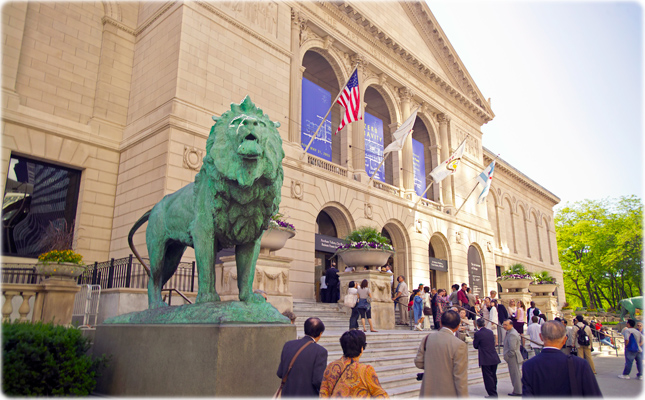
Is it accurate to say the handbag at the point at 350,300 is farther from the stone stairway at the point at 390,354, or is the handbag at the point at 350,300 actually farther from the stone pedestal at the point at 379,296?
the stone pedestal at the point at 379,296

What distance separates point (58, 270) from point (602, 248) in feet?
173

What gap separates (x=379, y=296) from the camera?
15.5 metres

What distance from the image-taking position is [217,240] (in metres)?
4.59

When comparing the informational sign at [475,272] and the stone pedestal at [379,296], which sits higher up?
the informational sign at [475,272]

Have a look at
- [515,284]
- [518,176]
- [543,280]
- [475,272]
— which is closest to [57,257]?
[515,284]

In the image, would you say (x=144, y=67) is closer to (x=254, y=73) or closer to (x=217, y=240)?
(x=254, y=73)

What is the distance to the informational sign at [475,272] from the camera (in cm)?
3094

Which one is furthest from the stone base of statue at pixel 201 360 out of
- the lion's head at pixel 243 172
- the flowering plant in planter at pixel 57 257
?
the flowering plant in planter at pixel 57 257

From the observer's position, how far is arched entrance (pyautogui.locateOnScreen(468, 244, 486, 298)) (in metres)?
31.0

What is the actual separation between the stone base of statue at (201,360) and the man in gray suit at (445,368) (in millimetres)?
1427

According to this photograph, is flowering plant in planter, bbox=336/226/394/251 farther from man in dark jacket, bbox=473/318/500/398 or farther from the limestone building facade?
man in dark jacket, bbox=473/318/500/398

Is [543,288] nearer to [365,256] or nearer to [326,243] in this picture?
[326,243]

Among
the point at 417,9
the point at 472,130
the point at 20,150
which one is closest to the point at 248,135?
the point at 20,150

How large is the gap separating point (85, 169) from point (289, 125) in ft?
28.3
